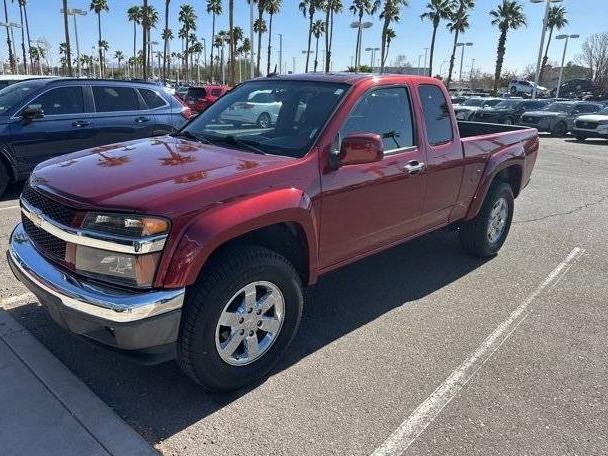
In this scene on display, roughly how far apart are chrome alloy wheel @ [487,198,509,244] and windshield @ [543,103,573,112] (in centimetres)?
2064

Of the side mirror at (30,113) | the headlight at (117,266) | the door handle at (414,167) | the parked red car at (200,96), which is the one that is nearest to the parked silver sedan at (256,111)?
the door handle at (414,167)

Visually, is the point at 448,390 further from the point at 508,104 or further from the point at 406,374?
the point at 508,104

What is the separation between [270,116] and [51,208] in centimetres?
172

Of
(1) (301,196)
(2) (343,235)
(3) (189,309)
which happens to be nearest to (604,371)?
(2) (343,235)

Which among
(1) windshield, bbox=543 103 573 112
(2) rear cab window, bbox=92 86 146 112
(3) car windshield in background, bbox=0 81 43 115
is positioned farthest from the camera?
(1) windshield, bbox=543 103 573 112

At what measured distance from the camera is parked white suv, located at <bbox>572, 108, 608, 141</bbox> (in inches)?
799

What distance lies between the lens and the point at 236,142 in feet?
11.9

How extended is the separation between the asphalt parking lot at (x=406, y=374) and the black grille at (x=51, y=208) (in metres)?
1.01

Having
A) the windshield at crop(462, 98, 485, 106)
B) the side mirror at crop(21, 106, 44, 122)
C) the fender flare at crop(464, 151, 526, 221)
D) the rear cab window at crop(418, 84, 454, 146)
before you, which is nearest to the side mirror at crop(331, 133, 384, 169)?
the rear cab window at crop(418, 84, 454, 146)

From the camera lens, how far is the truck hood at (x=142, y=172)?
104 inches

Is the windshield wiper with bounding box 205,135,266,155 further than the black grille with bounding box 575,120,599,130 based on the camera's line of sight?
No

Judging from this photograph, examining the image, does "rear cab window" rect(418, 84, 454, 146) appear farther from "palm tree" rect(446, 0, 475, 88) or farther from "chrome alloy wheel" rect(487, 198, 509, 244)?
"palm tree" rect(446, 0, 475, 88)

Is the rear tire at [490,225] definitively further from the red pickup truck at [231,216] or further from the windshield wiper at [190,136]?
the windshield wiper at [190,136]

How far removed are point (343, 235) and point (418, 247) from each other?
8.46 feet
